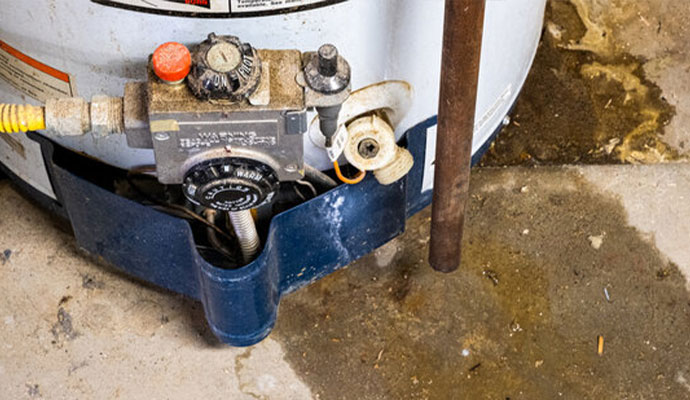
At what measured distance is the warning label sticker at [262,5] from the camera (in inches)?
48.6

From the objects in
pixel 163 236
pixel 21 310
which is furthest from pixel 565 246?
pixel 21 310

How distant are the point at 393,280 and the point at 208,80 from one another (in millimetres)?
730

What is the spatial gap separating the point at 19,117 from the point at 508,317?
3.12 ft

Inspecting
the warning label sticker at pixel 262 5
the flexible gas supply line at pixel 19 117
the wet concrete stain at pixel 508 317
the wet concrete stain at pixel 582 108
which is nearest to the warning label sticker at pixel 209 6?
the warning label sticker at pixel 262 5

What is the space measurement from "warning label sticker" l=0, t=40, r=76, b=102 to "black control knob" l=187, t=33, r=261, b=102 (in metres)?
0.29

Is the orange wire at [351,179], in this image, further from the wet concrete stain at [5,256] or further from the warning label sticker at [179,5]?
the wet concrete stain at [5,256]

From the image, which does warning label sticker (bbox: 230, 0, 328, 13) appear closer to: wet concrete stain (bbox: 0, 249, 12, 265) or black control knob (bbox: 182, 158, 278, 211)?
black control knob (bbox: 182, 158, 278, 211)

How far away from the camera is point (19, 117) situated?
1.23m

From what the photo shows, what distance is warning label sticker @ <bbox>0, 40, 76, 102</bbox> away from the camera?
139cm

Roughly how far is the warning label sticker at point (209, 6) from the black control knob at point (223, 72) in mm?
53

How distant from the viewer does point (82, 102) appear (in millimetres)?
1248

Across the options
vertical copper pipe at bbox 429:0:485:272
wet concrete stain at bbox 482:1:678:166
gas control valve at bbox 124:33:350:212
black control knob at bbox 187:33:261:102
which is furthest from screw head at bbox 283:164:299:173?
wet concrete stain at bbox 482:1:678:166

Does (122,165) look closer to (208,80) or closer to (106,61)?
(106,61)

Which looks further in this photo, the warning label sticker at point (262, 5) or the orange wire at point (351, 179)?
the orange wire at point (351, 179)
